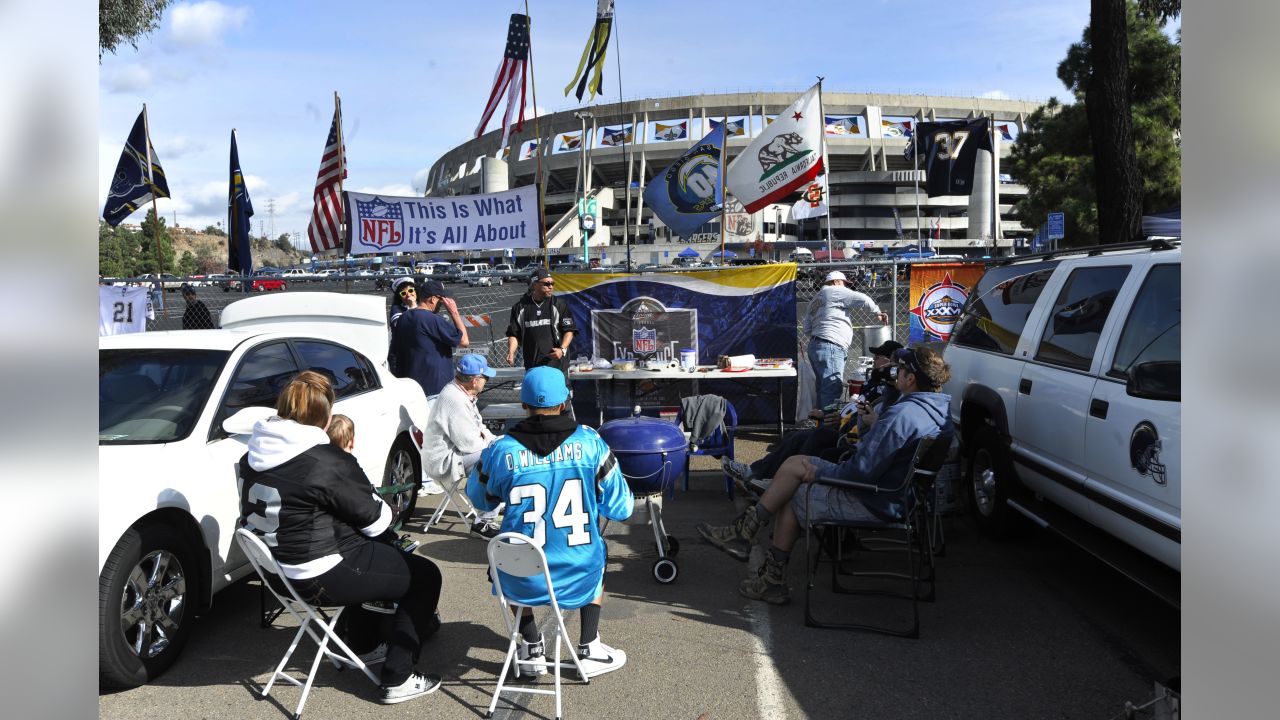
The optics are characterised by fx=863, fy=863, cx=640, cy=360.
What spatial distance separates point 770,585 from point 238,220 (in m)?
10.7

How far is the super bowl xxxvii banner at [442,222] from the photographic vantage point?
10.8 metres

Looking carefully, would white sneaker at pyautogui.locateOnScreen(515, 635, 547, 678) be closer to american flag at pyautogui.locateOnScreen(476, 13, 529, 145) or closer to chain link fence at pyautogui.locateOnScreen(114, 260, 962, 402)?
chain link fence at pyautogui.locateOnScreen(114, 260, 962, 402)

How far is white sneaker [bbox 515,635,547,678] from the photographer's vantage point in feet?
13.5

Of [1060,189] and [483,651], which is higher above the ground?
[1060,189]

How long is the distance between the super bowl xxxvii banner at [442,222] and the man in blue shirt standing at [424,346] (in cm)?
281

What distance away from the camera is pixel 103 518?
12.6ft

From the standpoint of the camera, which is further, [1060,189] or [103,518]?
[1060,189]

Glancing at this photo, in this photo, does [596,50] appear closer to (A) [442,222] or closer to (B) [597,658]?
(A) [442,222]

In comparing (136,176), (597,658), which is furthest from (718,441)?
(136,176)

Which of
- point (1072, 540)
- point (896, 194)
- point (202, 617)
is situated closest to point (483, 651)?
point (202, 617)
